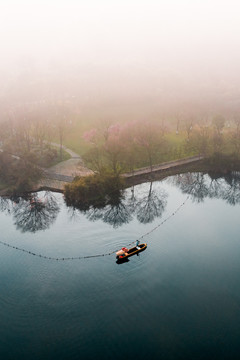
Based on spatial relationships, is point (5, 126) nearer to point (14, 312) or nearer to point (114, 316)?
point (14, 312)

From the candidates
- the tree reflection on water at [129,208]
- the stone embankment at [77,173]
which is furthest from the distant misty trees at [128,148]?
the tree reflection on water at [129,208]

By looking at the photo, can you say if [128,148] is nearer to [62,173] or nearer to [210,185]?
[62,173]

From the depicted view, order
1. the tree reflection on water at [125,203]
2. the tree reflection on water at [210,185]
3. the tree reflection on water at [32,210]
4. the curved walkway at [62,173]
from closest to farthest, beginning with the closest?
the tree reflection on water at [32,210] → the tree reflection on water at [125,203] → the tree reflection on water at [210,185] → the curved walkway at [62,173]

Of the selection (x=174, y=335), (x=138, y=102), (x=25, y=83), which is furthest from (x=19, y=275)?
(x=25, y=83)

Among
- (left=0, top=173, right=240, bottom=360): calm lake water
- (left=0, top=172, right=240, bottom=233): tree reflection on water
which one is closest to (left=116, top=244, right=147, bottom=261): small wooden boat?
(left=0, top=173, right=240, bottom=360): calm lake water

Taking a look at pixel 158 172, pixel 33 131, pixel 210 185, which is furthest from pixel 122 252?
pixel 33 131

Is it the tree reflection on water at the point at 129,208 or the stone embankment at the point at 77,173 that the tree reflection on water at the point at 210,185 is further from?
the tree reflection on water at the point at 129,208
